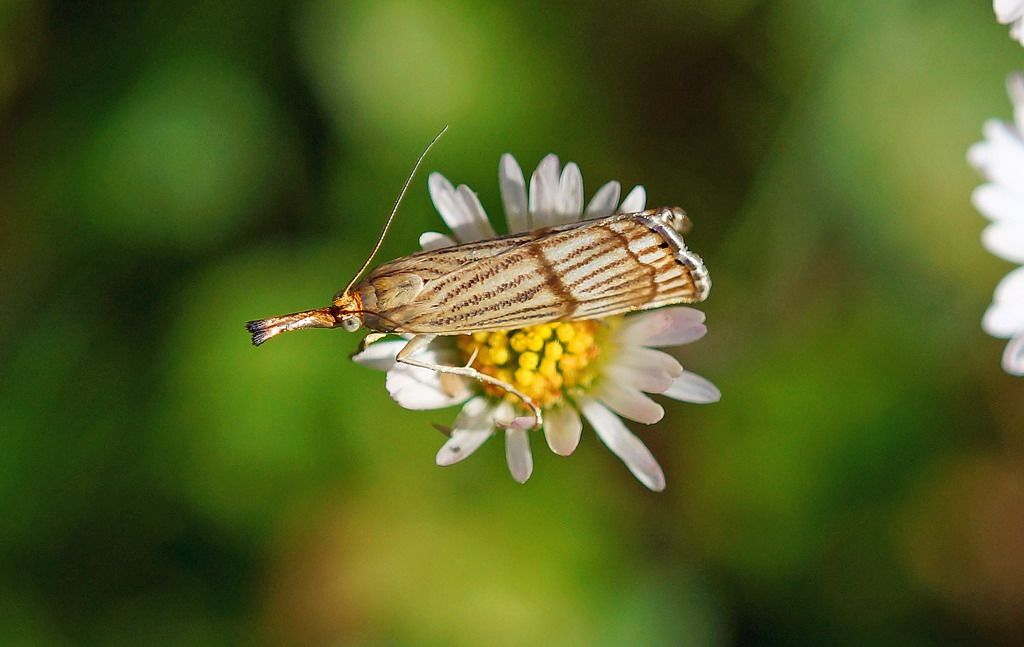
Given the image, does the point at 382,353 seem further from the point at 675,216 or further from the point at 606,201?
the point at 675,216

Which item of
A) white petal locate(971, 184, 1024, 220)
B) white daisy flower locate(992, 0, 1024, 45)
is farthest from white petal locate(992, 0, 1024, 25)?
white petal locate(971, 184, 1024, 220)

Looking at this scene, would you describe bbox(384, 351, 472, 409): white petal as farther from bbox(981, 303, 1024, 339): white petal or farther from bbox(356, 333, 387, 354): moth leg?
bbox(981, 303, 1024, 339): white petal

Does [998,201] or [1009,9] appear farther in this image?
[998,201]

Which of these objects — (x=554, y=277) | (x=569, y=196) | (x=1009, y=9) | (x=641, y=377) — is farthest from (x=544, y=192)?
(x=1009, y=9)

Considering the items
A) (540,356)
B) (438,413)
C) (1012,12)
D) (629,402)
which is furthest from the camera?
(438,413)

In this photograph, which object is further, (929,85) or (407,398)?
(929,85)

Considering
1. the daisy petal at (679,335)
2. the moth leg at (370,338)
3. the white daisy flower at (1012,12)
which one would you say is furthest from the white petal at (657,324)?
the white daisy flower at (1012,12)

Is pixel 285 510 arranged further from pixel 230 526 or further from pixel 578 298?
pixel 578 298

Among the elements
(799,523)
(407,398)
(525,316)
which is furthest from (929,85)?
(407,398)
